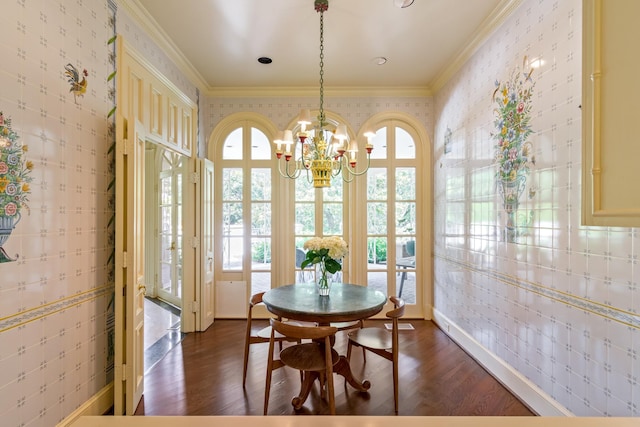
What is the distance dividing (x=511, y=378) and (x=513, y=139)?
6.14 ft

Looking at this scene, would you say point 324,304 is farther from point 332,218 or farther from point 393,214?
point 393,214

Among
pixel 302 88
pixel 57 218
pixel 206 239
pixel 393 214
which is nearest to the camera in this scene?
pixel 57 218

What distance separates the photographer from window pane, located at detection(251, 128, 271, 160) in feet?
13.7

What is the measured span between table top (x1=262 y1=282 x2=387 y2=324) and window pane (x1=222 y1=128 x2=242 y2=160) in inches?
87.1

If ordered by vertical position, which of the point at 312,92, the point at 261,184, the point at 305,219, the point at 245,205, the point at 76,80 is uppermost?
the point at 312,92

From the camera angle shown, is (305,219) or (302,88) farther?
(305,219)

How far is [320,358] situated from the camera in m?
2.12

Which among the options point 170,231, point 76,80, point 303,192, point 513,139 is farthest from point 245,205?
point 513,139

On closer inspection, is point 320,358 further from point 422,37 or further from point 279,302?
point 422,37

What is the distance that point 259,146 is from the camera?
165 inches

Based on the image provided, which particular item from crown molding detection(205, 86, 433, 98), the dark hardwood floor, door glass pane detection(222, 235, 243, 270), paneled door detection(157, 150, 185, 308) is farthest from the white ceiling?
the dark hardwood floor

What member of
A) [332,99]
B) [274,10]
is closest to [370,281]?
[332,99]

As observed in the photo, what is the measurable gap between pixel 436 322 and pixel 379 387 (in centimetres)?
178

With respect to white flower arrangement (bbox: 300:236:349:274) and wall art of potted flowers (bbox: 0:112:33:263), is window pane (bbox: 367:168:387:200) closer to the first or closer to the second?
white flower arrangement (bbox: 300:236:349:274)
